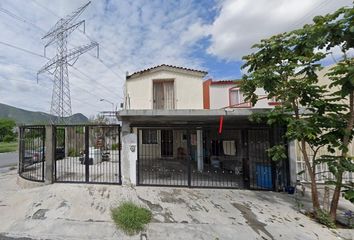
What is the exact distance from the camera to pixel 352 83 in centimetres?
450

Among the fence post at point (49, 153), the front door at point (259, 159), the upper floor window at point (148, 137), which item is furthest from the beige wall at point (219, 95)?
the fence post at point (49, 153)

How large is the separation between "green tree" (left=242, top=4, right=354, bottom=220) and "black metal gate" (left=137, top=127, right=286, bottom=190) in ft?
6.87

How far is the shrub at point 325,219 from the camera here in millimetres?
5238

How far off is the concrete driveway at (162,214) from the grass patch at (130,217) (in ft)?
0.55

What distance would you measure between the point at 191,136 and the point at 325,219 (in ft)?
21.7

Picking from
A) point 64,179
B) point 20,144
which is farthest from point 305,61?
point 20,144

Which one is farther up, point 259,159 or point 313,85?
point 313,85

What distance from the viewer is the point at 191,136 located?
11000mm

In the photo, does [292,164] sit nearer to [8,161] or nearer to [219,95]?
[219,95]

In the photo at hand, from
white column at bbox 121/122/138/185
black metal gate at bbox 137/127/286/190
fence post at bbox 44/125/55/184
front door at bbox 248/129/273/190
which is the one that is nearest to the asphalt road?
fence post at bbox 44/125/55/184

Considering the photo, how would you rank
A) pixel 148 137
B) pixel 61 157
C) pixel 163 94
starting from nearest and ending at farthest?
1. pixel 148 137
2. pixel 61 157
3. pixel 163 94

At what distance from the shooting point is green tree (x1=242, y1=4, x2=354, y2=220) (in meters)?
4.87

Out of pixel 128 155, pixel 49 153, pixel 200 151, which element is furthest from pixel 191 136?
pixel 49 153

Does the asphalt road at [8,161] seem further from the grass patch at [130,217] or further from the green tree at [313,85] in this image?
the green tree at [313,85]
